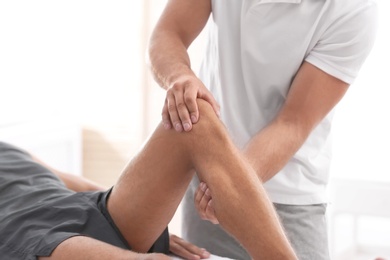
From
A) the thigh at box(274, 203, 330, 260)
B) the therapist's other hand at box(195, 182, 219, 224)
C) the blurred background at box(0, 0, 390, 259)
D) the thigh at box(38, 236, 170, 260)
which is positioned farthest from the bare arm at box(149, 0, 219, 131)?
the blurred background at box(0, 0, 390, 259)

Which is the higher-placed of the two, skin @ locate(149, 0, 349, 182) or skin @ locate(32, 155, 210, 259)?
skin @ locate(149, 0, 349, 182)

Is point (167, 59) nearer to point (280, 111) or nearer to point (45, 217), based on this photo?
point (280, 111)

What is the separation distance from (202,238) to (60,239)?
0.53 metres

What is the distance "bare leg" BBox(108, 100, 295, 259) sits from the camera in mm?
1791

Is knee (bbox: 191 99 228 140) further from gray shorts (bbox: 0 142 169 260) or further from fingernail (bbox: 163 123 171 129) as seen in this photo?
gray shorts (bbox: 0 142 169 260)

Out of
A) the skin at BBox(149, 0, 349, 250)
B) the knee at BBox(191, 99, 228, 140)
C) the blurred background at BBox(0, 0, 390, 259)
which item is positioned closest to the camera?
the knee at BBox(191, 99, 228, 140)

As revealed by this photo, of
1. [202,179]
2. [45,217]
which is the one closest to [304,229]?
[202,179]

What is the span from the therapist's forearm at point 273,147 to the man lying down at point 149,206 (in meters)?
0.18

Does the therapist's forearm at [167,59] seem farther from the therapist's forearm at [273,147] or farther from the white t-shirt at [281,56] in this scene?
the therapist's forearm at [273,147]

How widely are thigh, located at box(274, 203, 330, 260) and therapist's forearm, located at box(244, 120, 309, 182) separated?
0.70ft

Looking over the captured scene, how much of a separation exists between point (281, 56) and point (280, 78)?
6cm

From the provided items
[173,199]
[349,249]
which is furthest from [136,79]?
[173,199]

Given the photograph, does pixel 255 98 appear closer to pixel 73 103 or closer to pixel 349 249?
pixel 349 249

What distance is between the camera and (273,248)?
176 cm
